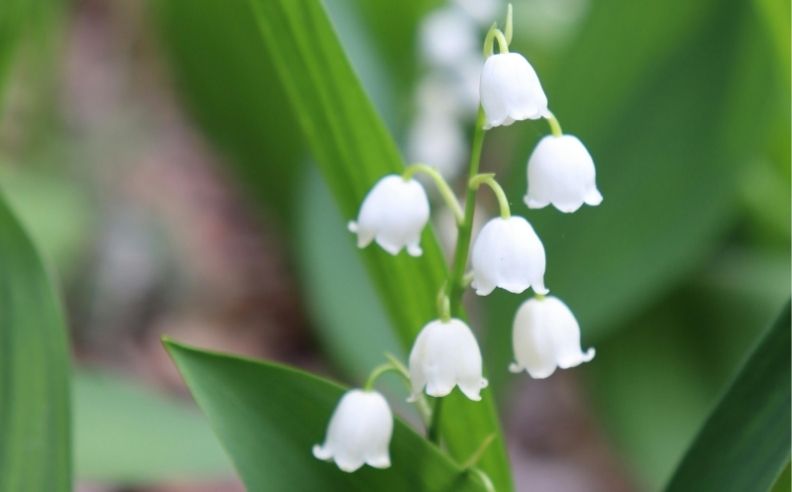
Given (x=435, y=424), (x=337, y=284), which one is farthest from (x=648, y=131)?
(x=435, y=424)

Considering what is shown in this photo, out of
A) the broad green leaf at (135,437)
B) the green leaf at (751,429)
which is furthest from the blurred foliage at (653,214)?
the green leaf at (751,429)

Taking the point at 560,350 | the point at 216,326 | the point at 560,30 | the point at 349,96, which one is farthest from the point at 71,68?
the point at 560,350

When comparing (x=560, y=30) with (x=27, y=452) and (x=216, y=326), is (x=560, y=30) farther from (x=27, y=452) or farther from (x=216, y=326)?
(x=27, y=452)

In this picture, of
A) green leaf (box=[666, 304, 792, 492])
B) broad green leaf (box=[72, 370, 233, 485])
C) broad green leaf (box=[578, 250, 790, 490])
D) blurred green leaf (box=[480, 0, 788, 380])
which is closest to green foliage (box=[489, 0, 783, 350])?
blurred green leaf (box=[480, 0, 788, 380])

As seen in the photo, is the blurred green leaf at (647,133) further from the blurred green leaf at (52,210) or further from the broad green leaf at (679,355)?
the blurred green leaf at (52,210)

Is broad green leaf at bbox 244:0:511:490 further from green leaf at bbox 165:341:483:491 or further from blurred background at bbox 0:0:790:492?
blurred background at bbox 0:0:790:492

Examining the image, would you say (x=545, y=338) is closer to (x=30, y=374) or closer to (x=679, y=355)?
(x=30, y=374)
